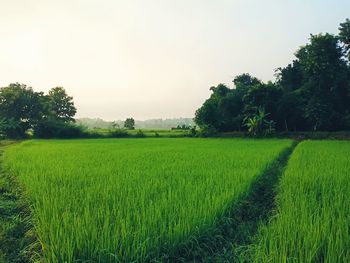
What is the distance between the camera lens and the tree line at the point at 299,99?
84.5ft

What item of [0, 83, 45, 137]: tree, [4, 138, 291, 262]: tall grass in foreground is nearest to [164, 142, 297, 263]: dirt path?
[4, 138, 291, 262]: tall grass in foreground

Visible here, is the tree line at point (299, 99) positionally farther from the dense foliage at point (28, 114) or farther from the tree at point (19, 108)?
the tree at point (19, 108)

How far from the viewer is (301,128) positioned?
28.6 m

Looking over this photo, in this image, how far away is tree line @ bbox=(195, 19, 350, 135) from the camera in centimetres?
2575

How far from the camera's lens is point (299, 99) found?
1075 inches

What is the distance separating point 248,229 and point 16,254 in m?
2.63

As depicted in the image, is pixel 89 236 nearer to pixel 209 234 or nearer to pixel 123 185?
pixel 209 234

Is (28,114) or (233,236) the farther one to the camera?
(28,114)

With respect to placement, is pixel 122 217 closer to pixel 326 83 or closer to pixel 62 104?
pixel 326 83

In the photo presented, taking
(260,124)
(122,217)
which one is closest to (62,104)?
(260,124)

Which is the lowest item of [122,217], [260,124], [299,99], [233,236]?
[233,236]

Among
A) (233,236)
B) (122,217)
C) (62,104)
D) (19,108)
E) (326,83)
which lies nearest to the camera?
(122,217)

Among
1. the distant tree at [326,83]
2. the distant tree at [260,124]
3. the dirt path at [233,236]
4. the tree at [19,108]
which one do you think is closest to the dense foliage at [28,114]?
the tree at [19,108]

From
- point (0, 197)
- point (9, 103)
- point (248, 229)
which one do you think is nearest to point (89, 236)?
point (248, 229)
